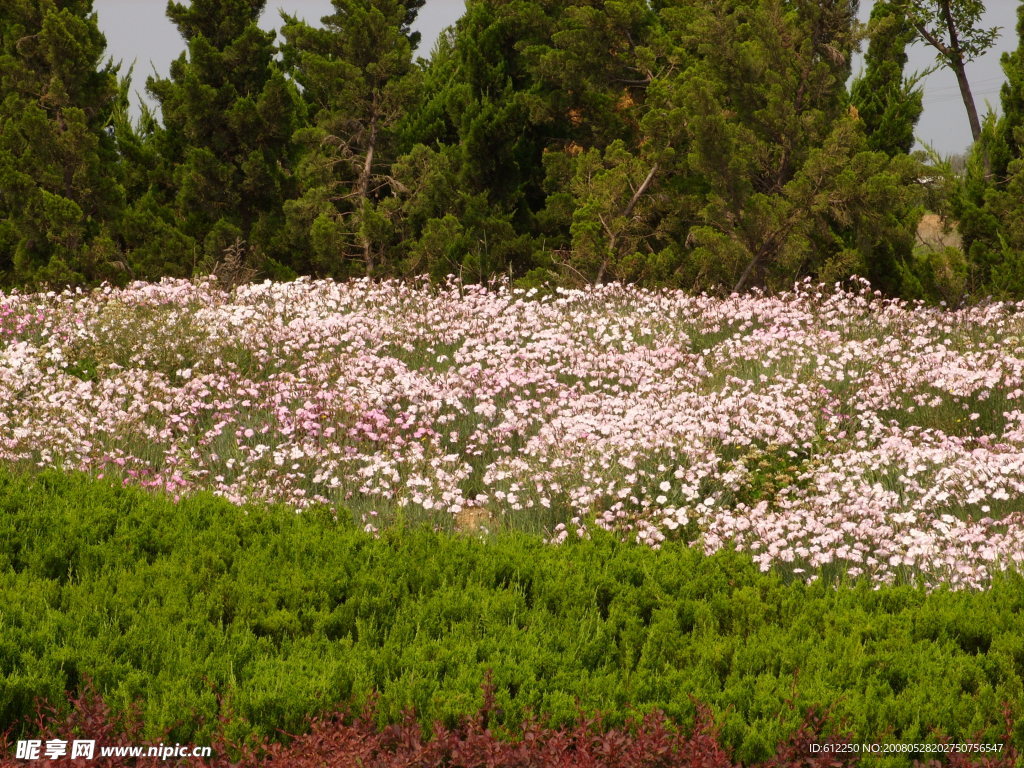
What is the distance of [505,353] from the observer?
10922 millimetres

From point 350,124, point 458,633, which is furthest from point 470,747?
point 350,124

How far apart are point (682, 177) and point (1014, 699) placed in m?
13.1

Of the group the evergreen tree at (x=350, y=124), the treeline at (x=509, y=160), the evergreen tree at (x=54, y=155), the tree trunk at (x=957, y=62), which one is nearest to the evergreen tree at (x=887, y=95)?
the tree trunk at (x=957, y=62)

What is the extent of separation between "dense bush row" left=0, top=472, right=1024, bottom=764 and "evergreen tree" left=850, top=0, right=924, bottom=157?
19.3 meters

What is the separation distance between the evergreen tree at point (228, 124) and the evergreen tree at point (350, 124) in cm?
78

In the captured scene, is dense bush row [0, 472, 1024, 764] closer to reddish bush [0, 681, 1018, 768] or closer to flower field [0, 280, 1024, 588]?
reddish bush [0, 681, 1018, 768]

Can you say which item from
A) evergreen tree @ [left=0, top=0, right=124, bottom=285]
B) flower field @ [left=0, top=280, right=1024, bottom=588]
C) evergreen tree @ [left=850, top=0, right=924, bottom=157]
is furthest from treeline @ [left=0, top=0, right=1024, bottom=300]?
evergreen tree @ [left=850, top=0, right=924, bottom=157]

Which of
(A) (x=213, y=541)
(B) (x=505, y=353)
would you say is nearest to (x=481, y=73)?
(B) (x=505, y=353)

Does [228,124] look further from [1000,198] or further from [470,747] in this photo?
[470,747]

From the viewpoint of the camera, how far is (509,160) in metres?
17.5

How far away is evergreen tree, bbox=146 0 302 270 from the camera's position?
18031 mm

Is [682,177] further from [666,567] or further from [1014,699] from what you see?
[1014,699]

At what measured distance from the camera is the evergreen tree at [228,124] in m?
18.0

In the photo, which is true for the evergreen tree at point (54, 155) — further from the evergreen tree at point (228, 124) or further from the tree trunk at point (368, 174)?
the tree trunk at point (368, 174)
